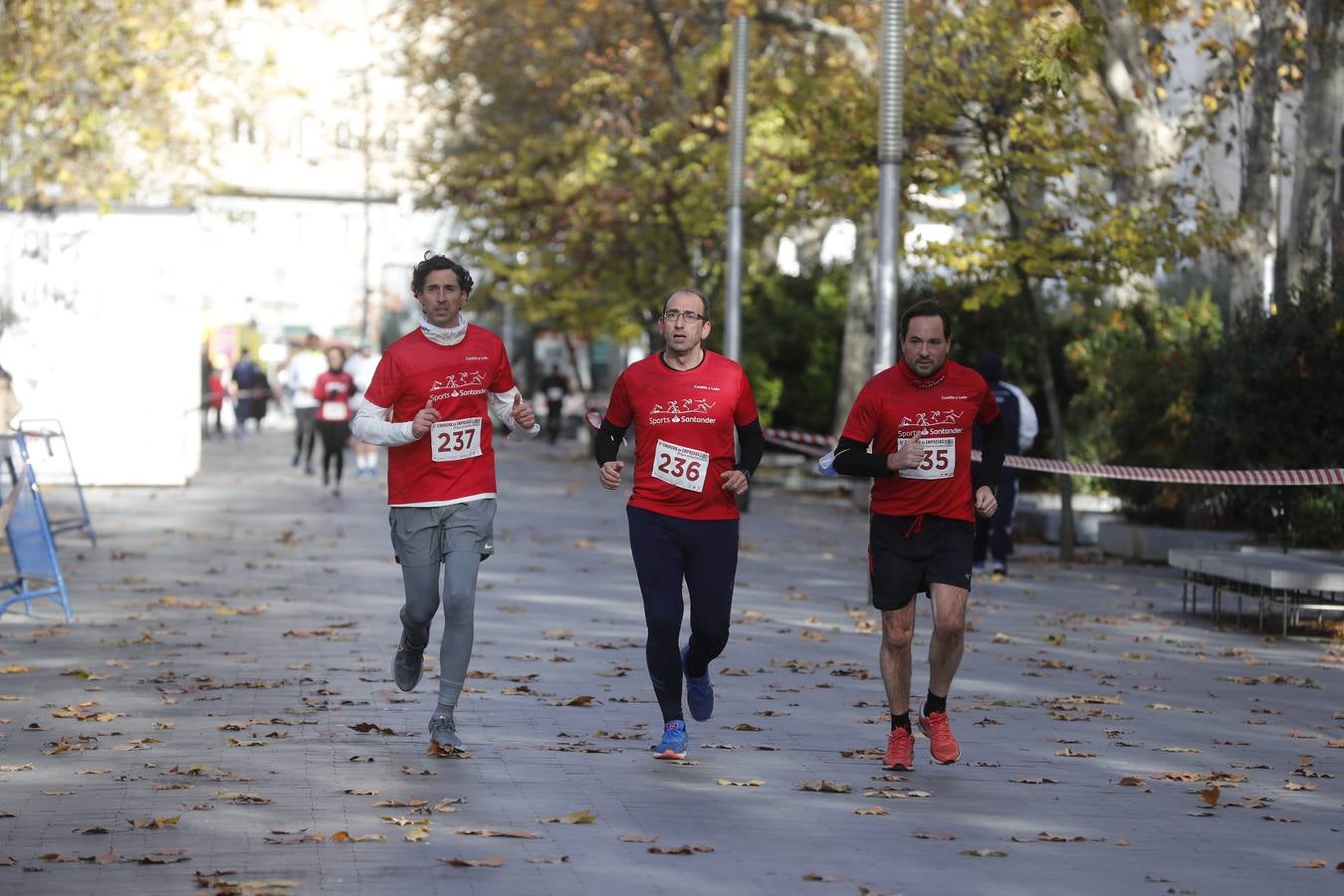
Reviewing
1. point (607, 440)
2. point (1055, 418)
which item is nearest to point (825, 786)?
point (607, 440)

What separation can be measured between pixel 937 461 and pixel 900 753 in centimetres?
108

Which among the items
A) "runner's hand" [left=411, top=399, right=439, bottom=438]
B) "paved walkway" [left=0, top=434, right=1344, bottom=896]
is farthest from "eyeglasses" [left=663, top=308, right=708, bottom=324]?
"paved walkway" [left=0, top=434, right=1344, bottom=896]

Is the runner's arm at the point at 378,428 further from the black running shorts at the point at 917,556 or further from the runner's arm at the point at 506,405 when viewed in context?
the black running shorts at the point at 917,556

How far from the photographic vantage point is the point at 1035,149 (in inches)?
784

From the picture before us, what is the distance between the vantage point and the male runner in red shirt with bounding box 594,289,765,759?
325 inches

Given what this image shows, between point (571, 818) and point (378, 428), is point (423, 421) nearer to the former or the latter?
point (378, 428)

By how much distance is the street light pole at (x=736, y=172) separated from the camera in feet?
80.5

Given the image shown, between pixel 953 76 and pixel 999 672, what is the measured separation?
31.7ft

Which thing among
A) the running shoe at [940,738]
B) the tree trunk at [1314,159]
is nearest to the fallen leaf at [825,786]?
the running shoe at [940,738]

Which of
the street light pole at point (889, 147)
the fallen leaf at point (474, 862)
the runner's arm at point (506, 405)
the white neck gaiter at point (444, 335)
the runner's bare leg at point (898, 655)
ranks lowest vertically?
the fallen leaf at point (474, 862)

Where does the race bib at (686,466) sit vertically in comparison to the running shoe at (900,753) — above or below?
above

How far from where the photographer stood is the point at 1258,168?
20531mm

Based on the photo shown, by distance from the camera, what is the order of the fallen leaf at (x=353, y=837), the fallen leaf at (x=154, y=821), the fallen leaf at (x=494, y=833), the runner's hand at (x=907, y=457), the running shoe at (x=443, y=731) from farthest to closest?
the running shoe at (x=443, y=731) < the runner's hand at (x=907, y=457) < the fallen leaf at (x=154, y=821) < the fallen leaf at (x=494, y=833) < the fallen leaf at (x=353, y=837)

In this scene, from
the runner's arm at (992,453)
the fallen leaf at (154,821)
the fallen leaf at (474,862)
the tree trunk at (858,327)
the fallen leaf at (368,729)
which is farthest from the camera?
the tree trunk at (858,327)
